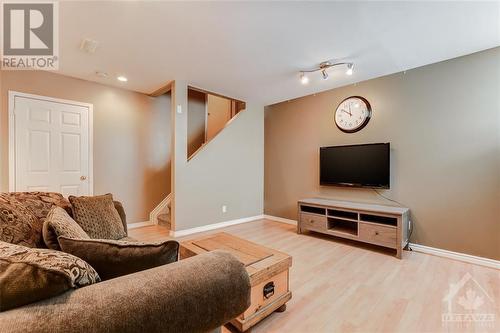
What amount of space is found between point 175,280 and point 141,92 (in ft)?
13.0

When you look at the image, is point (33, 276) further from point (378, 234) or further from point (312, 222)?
point (312, 222)

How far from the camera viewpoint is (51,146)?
10.3ft

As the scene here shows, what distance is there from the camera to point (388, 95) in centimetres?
313

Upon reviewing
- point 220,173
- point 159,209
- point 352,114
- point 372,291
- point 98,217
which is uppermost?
point 352,114

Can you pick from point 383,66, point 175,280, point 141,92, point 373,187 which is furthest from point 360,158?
point 141,92

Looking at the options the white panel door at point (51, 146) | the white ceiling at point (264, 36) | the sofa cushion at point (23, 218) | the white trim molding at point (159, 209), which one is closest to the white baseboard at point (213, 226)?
the white trim molding at point (159, 209)

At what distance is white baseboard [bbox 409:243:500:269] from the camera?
238 cm

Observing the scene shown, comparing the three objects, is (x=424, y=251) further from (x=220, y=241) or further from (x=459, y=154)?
(x=220, y=241)

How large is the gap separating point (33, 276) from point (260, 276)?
1145 millimetres

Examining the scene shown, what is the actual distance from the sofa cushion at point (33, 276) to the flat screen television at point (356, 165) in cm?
329

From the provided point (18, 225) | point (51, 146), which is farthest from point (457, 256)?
point (51, 146)

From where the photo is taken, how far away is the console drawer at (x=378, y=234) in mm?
2641

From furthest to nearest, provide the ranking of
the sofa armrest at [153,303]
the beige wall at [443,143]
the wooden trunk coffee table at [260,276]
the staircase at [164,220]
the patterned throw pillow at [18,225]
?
the staircase at [164,220] < the beige wall at [443,143] < the wooden trunk coffee table at [260,276] < the patterned throw pillow at [18,225] < the sofa armrest at [153,303]

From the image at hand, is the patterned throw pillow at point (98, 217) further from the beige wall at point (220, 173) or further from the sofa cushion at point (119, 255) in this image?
the beige wall at point (220, 173)
